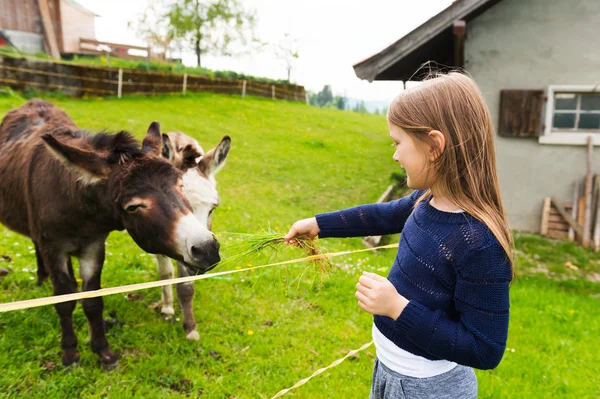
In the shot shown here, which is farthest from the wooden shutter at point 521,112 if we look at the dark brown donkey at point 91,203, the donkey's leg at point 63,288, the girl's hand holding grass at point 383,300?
the donkey's leg at point 63,288

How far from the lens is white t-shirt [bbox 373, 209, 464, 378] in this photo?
1.62 meters

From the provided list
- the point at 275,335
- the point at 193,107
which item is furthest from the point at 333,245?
the point at 193,107

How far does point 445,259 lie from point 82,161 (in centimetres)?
226

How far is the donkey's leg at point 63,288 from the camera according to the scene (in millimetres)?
3016

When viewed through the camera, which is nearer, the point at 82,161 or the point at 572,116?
the point at 82,161

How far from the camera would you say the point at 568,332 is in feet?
15.3

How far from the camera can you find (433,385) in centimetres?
162

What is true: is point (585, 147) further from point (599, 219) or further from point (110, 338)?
point (110, 338)

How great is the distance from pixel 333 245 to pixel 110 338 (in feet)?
12.8

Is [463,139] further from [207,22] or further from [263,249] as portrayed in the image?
[207,22]

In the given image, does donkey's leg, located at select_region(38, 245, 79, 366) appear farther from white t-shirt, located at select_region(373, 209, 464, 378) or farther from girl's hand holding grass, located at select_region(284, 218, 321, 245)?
white t-shirt, located at select_region(373, 209, 464, 378)

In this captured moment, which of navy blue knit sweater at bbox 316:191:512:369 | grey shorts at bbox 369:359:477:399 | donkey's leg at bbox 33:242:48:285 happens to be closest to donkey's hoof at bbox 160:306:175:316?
donkey's leg at bbox 33:242:48:285

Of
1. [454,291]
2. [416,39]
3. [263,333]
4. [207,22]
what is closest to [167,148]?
[263,333]

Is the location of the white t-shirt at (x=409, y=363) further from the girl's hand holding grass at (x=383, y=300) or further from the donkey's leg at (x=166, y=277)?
the donkey's leg at (x=166, y=277)
